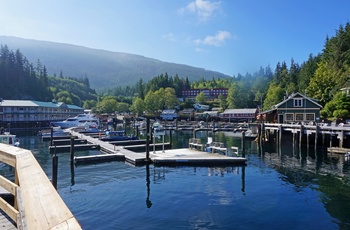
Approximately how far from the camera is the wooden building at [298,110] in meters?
58.6

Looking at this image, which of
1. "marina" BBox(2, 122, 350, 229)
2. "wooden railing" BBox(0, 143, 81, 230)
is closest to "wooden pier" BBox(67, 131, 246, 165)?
"marina" BBox(2, 122, 350, 229)

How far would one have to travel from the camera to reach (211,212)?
16.6 m

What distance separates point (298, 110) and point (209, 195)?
45757 mm

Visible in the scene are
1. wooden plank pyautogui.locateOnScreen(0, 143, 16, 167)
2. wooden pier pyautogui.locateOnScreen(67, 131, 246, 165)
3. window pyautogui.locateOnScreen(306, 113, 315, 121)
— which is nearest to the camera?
wooden plank pyautogui.locateOnScreen(0, 143, 16, 167)

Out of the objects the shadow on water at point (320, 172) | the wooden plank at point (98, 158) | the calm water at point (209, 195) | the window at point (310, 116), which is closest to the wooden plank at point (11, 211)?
the calm water at point (209, 195)

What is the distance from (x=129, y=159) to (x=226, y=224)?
17925 mm

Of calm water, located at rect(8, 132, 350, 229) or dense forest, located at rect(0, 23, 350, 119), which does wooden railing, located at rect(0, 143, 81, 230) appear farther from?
dense forest, located at rect(0, 23, 350, 119)

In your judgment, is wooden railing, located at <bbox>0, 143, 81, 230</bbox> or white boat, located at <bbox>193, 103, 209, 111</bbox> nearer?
wooden railing, located at <bbox>0, 143, 81, 230</bbox>

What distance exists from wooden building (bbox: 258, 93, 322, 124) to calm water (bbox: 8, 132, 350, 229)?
28369 mm

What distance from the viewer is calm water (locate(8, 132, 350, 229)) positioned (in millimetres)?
15297

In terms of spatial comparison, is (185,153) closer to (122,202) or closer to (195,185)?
(195,185)

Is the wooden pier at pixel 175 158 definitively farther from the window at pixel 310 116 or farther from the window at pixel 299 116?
the window at pixel 310 116

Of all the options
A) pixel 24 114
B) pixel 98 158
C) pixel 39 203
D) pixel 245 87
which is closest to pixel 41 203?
pixel 39 203

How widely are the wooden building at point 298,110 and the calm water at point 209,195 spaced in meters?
28.4
